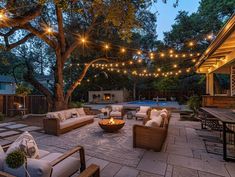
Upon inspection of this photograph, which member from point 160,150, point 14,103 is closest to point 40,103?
point 14,103

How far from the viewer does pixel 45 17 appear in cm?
792

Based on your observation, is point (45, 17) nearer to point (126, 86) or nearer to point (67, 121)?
point (67, 121)

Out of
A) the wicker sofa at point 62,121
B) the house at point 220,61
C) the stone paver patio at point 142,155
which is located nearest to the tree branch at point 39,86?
the wicker sofa at point 62,121

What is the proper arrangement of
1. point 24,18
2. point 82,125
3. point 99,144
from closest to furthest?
point 99,144 → point 24,18 → point 82,125

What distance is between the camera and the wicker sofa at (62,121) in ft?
16.3

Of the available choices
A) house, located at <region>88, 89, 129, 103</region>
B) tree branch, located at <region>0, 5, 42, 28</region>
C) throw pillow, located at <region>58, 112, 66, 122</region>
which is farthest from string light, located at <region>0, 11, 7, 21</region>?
house, located at <region>88, 89, 129, 103</region>

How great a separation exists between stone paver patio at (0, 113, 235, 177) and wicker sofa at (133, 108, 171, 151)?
163mm

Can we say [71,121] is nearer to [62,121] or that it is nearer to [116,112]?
[62,121]

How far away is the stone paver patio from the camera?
279 centimetres

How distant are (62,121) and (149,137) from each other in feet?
10.4

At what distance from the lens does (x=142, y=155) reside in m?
3.46

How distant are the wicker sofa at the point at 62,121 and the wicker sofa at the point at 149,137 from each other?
8.33 feet

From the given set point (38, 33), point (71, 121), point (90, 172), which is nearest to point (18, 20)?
point (38, 33)

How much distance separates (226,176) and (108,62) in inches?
385
